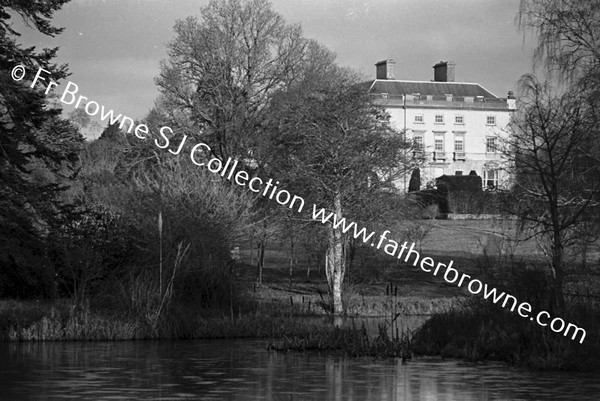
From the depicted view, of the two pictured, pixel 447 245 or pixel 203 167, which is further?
pixel 447 245

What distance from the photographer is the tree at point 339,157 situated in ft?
143

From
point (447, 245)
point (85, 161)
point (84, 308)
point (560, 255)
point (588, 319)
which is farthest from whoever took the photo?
point (85, 161)

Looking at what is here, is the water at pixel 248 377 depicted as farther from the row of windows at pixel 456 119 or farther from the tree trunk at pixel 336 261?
the row of windows at pixel 456 119

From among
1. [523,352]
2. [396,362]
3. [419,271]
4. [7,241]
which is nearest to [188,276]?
[7,241]

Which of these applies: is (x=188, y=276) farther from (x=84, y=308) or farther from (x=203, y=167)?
(x=203, y=167)

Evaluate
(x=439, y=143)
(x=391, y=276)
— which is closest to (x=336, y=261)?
(x=391, y=276)

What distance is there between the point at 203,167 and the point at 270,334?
1347cm

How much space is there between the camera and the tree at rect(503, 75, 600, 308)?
29.4m

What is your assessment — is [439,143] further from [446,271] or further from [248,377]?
[248,377]

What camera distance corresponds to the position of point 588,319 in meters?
25.0

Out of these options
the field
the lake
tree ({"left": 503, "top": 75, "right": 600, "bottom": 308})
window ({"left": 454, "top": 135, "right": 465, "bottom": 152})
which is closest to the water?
the lake

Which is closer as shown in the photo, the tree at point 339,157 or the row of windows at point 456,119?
the tree at point 339,157

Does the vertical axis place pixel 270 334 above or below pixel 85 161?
below

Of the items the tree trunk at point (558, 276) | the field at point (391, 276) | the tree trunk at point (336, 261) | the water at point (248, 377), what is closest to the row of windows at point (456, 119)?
the field at point (391, 276)
